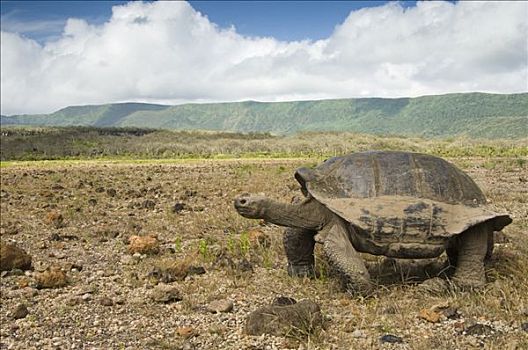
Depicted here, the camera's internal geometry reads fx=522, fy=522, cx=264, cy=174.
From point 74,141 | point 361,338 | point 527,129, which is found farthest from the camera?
point 74,141

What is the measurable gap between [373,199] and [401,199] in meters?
0.39

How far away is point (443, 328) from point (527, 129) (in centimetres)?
2575

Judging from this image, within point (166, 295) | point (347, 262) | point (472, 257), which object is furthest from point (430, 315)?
point (166, 295)

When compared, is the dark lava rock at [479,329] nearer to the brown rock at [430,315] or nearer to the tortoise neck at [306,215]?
the brown rock at [430,315]

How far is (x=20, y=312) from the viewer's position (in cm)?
723

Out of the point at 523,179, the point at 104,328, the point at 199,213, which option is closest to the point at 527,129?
the point at 523,179

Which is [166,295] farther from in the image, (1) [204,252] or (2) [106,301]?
(1) [204,252]

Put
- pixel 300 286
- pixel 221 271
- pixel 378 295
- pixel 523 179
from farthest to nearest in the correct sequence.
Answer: pixel 523 179, pixel 221 271, pixel 300 286, pixel 378 295

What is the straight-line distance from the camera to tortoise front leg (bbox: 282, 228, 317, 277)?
8.63 m

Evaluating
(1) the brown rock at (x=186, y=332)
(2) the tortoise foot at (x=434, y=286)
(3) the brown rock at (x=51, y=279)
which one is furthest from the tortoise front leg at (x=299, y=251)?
(3) the brown rock at (x=51, y=279)

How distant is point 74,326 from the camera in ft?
22.4

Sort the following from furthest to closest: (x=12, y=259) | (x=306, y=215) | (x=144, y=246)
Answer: (x=144, y=246) < (x=12, y=259) < (x=306, y=215)

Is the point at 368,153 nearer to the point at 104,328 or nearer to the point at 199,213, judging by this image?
the point at 104,328

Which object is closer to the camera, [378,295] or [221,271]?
[378,295]
